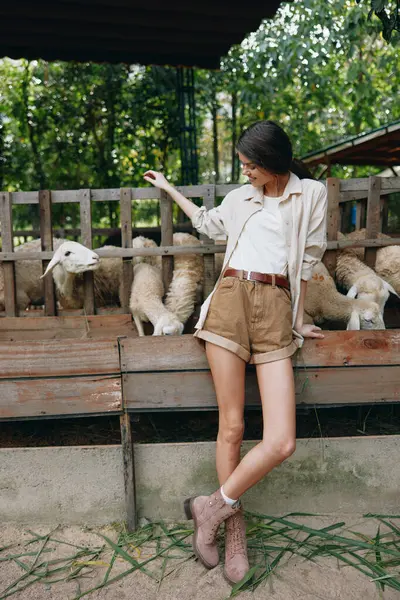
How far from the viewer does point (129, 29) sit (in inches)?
260

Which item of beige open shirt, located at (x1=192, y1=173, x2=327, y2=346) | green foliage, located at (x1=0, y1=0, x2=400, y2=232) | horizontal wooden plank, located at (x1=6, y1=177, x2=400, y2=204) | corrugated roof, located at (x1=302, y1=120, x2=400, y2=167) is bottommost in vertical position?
beige open shirt, located at (x1=192, y1=173, x2=327, y2=346)

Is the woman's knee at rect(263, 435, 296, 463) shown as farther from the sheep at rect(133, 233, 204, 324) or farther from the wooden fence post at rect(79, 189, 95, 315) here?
the wooden fence post at rect(79, 189, 95, 315)

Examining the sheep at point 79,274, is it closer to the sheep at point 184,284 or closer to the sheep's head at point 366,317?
the sheep at point 184,284

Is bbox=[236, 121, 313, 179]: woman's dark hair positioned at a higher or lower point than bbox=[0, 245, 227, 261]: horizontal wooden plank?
higher

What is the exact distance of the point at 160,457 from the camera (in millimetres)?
3082

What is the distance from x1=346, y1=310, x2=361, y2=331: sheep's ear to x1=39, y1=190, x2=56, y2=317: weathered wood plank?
2.16 m

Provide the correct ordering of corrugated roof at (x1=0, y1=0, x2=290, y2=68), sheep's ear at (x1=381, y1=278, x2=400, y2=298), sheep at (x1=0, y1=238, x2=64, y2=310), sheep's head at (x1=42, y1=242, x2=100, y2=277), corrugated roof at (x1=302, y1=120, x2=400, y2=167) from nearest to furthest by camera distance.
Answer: sheep's head at (x1=42, y1=242, x2=100, y2=277) → sheep's ear at (x1=381, y1=278, x2=400, y2=298) → sheep at (x1=0, y1=238, x2=64, y2=310) → corrugated roof at (x1=0, y1=0, x2=290, y2=68) → corrugated roof at (x1=302, y1=120, x2=400, y2=167)

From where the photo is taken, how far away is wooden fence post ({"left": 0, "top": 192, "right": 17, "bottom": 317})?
3.69 metres

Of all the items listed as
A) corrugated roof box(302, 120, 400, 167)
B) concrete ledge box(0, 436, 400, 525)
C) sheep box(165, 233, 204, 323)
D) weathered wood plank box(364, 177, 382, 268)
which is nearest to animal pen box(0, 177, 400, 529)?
concrete ledge box(0, 436, 400, 525)

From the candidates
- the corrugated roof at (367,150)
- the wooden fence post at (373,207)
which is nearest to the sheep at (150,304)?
the wooden fence post at (373,207)

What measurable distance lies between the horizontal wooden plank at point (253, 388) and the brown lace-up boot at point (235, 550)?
63cm

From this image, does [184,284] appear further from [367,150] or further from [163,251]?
[367,150]

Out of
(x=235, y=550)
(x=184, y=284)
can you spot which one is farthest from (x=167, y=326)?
(x=235, y=550)

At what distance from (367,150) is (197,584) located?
6923mm
